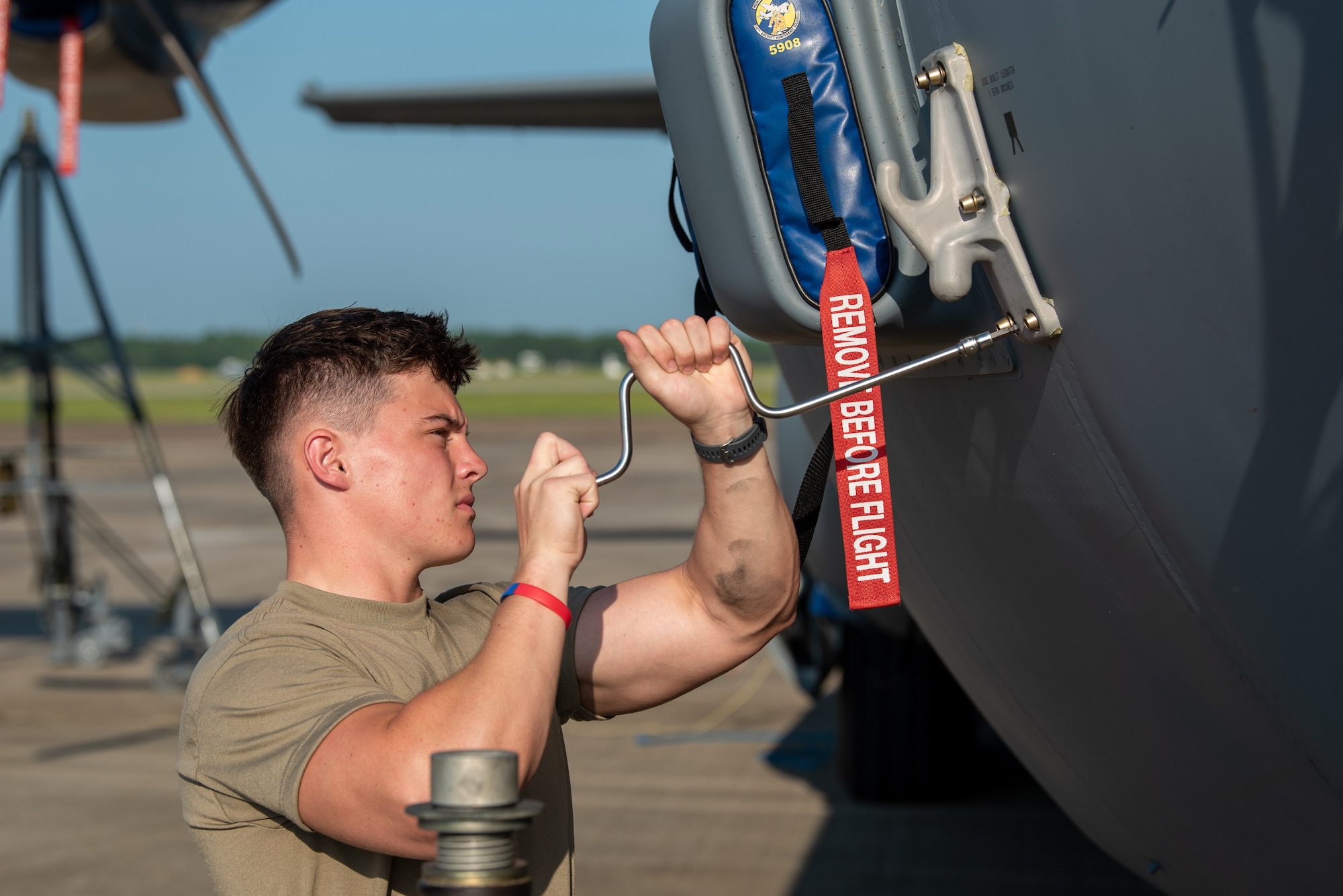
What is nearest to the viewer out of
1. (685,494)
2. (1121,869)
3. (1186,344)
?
(1186,344)

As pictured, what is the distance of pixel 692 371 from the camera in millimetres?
1769

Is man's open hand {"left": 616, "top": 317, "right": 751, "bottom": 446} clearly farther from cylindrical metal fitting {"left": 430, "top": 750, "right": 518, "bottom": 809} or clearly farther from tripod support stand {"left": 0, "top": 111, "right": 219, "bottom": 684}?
tripod support stand {"left": 0, "top": 111, "right": 219, "bottom": 684}

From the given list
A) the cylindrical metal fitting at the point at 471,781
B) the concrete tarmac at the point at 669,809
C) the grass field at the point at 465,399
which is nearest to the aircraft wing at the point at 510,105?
the concrete tarmac at the point at 669,809

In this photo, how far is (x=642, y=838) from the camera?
5.23 m

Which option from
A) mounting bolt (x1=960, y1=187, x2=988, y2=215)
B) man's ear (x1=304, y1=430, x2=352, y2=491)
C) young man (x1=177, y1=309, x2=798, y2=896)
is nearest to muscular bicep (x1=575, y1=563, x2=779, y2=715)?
young man (x1=177, y1=309, x2=798, y2=896)

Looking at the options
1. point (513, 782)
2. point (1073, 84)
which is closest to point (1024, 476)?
point (1073, 84)

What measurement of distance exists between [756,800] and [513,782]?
4.70 metres

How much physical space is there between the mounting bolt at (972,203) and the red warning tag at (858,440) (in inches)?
6.2

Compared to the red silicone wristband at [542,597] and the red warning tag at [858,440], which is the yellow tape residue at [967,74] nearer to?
the red warning tag at [858,440]

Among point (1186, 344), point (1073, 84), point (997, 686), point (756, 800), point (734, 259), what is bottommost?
point (756, 800)

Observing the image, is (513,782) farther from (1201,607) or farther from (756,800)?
(756,800)

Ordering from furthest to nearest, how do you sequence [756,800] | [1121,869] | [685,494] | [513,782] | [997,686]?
[685,494] < [756,800] < [1121,869] < [997,686] < [513,782]

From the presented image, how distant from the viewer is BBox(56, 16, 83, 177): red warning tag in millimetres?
6516

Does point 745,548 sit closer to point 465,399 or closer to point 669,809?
point 669,809
